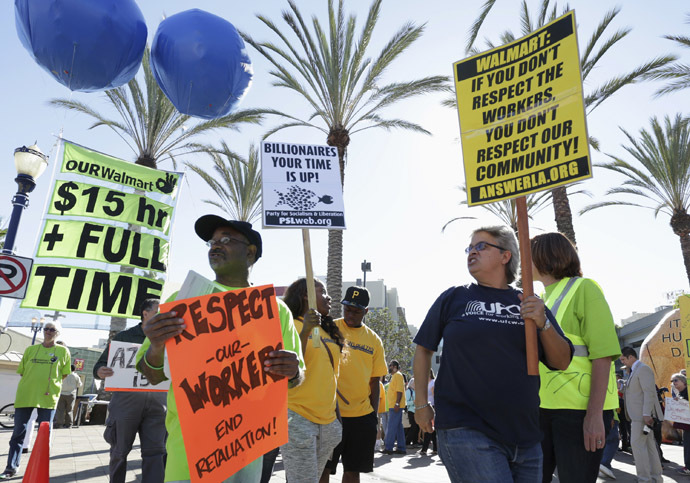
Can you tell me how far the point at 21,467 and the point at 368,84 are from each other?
12382 mm

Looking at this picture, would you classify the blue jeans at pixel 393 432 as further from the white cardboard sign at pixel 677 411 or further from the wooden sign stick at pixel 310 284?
the wooden sign stick at pixel 310 284

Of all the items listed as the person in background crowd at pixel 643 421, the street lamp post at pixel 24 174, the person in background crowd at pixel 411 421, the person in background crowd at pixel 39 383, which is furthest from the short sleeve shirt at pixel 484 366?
the person in background crowd at pixel 411 421

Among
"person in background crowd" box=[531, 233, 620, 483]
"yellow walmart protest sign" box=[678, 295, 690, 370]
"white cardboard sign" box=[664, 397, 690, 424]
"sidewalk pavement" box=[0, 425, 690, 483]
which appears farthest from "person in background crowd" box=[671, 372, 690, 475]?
"person in background crowd" box=[531, 233, 620, 483]

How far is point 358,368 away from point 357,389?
Result: 21 centimetres

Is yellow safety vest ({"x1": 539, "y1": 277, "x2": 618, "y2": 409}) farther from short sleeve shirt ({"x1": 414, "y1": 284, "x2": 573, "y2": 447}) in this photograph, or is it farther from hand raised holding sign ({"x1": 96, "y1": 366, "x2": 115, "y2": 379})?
hand raised holding sign ({"x1": 96, "y1": 366, "x2": 115, "y2": 379})

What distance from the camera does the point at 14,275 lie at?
634cm

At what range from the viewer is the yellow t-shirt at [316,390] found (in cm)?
392

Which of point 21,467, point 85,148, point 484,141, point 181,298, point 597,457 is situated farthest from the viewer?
point 21,467

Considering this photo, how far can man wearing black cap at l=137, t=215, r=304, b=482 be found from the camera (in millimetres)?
2215

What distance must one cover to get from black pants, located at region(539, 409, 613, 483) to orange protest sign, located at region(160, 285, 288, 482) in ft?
5.04

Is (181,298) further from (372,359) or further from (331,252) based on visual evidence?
(331,252)

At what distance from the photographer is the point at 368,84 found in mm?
15672

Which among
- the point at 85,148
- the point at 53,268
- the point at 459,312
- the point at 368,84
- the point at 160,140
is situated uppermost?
the point at 368,84

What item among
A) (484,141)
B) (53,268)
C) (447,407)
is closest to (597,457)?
(447,407)
